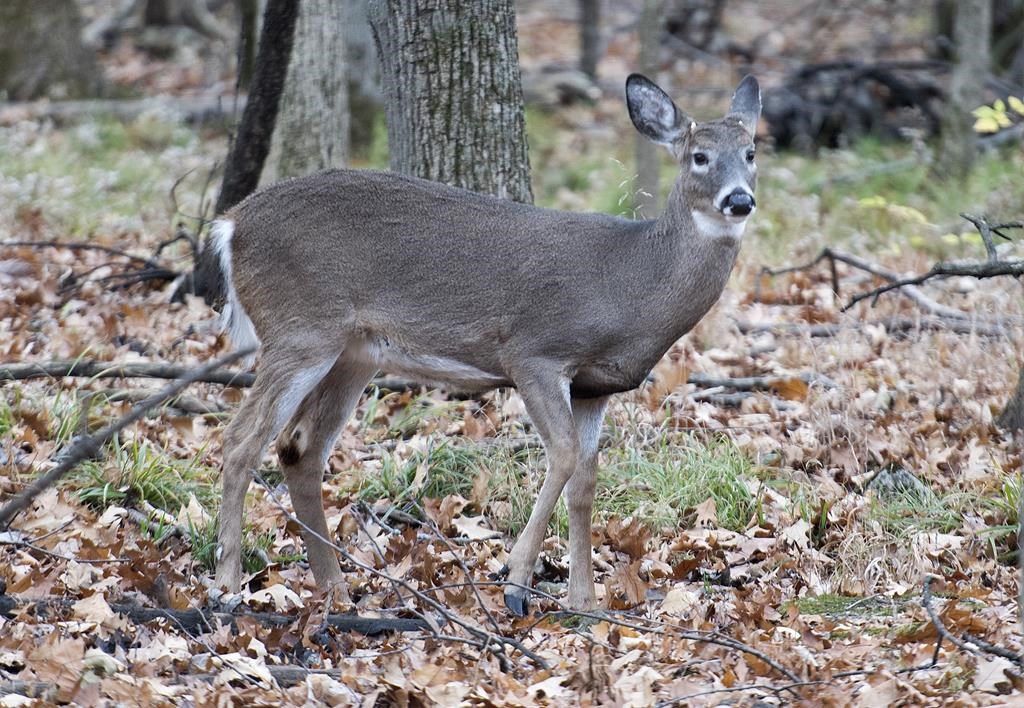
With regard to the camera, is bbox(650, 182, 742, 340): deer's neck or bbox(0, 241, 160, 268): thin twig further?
bbox(0, 241, 160, 268): thin twig

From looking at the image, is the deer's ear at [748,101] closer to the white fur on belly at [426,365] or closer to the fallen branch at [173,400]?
the white fur on belly at [426,365]

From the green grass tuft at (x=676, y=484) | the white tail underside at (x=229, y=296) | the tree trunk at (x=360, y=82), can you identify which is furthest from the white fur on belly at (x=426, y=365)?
the tree trunk at (x=360, y=82)

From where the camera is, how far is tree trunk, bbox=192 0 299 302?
7.28m

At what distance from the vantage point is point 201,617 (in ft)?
14.3

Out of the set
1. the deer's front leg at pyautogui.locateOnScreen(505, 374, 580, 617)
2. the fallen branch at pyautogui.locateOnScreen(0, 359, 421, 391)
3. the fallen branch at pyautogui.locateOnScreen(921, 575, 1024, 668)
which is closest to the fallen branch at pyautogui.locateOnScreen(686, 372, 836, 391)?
the deer's front leg at pyautogui.locateOnScreen(505, 374, 580, 617)

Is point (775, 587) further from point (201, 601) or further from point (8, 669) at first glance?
point (8, 669)

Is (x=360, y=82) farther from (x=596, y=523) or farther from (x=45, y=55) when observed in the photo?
(x=596, y=523)

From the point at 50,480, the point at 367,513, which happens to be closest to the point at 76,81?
the point at 367,513

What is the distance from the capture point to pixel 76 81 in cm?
1496

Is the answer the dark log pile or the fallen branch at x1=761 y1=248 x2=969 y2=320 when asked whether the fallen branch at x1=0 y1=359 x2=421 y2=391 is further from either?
the dark log pile

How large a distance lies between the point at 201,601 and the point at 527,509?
1521 mm

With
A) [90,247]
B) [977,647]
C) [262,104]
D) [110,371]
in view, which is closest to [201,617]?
[110,371]

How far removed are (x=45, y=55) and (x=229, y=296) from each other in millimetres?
10766

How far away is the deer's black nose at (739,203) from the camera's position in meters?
4.85
